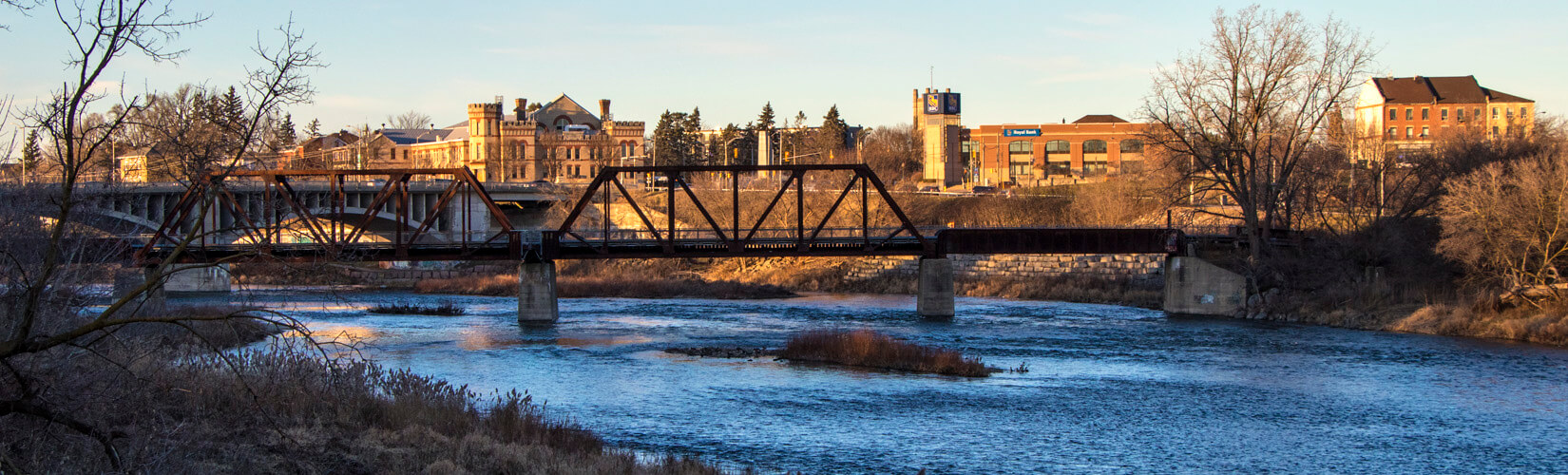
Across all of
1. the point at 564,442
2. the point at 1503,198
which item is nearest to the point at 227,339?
the point at 564,442

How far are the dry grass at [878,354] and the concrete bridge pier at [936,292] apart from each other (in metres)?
15.1

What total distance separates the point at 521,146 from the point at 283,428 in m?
141

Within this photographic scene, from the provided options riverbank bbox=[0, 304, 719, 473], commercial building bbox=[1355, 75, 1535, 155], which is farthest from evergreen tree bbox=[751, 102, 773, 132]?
riverbank bbox=[0, 304, 719, 473]

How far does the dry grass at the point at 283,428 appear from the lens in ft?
45.5

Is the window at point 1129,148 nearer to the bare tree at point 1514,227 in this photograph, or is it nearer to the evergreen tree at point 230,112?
the bare tree at point 1514,227

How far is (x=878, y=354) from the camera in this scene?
39.3m

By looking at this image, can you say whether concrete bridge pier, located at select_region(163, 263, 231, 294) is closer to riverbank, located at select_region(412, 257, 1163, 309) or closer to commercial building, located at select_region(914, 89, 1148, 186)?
riverbank, located at select_region(412, 257, 1163, 309)

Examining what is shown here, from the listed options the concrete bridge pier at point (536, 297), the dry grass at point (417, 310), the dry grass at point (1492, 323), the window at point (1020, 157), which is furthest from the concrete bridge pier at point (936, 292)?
the window at point (1020, 157)

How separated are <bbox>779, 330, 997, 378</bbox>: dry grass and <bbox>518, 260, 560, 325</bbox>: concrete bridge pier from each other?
16.2 metres

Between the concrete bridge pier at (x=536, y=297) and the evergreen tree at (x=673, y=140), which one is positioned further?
the evergreen tree at (x=673, y=140)

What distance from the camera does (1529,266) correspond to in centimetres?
4819

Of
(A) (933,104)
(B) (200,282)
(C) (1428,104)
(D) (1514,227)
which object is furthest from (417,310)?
(C) (1428,104)

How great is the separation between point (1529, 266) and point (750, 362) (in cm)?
3284

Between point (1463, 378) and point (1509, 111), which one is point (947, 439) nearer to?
point (1463, 378)
